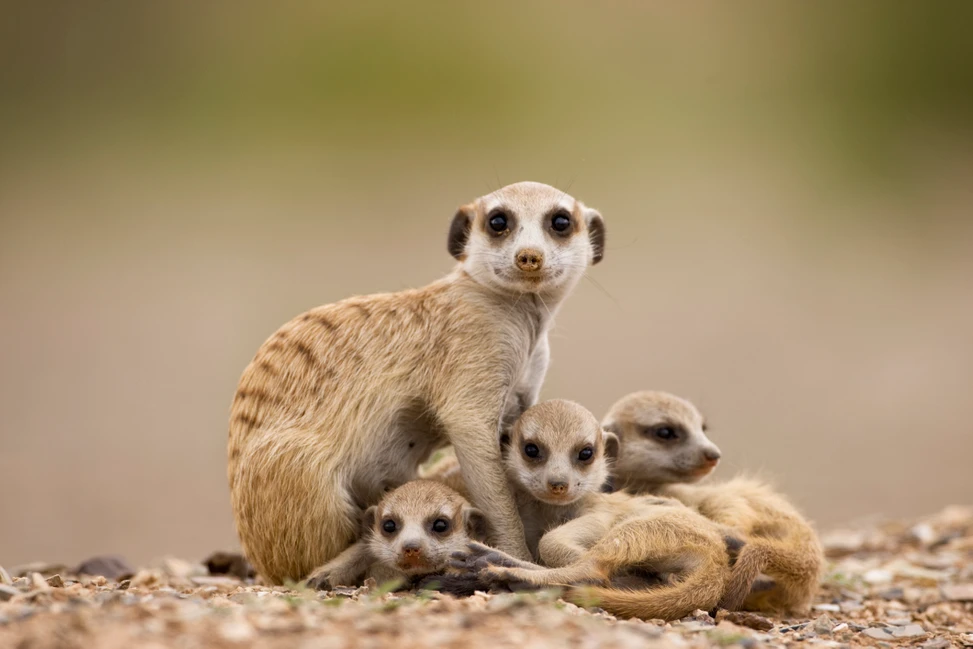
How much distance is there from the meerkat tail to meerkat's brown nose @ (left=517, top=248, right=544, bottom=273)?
122cm

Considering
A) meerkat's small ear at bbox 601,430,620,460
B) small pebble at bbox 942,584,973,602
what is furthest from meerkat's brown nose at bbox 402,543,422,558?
small pebble at bbox 942,584,973,602

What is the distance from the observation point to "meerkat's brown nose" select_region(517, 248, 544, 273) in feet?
13.1

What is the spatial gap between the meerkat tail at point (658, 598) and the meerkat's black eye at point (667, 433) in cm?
92

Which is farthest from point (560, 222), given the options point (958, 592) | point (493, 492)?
point (958, 592)

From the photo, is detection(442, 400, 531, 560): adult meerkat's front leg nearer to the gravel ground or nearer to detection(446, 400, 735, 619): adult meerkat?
detection(446, 400, 735, 619): adult meerkat

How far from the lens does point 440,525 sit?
12.4 feet

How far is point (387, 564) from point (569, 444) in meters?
0.78

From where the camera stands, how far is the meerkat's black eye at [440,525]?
3771 millimetres

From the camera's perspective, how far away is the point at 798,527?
13.8ft

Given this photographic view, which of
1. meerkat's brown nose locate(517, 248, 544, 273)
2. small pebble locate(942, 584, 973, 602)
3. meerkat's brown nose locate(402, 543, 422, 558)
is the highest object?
meerkat's brown nose locate(517, 248, 544, 273)

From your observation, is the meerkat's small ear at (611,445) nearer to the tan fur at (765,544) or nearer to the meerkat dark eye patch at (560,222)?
the tan fur at (765,544)

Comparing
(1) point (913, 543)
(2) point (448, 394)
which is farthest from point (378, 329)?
(1) point (913, 543)

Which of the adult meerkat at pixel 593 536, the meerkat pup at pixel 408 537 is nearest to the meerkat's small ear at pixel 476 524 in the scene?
the meerkat pup at pixel 408 537

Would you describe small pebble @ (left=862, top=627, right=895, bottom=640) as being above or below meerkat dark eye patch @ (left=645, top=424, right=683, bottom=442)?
below
